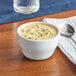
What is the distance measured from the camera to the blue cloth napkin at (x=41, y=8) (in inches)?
25.2

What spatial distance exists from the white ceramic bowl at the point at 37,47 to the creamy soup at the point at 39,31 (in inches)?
0.5

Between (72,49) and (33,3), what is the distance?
8.7 inches

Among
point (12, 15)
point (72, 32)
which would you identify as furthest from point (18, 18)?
point (72, 32)

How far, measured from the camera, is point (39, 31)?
50 cm

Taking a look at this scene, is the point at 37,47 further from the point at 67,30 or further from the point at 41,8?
the point at 41,8

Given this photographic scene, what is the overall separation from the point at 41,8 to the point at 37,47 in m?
0.25

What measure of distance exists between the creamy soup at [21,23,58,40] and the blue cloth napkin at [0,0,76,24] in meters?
0.13

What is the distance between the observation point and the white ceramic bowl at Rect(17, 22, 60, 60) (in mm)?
463

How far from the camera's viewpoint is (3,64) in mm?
474

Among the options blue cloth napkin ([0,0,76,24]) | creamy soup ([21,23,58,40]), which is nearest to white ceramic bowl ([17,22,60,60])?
creamy soup ([21,23,58,40])

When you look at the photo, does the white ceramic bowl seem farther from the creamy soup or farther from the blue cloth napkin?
the blue cloth napkin

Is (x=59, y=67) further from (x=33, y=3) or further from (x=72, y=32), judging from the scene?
(x=33, y=3)

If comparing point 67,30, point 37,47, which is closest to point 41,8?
point 67,30

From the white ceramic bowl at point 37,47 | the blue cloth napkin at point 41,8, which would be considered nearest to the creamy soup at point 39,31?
the white ceramic bowl at point 37,47
